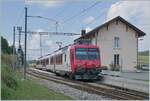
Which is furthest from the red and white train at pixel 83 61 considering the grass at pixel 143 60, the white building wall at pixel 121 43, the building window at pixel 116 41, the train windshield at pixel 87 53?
the grass at pixel 143 60

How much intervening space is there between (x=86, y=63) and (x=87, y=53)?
877mm

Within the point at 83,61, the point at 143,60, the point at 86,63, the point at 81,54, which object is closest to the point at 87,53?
the point at 81,54

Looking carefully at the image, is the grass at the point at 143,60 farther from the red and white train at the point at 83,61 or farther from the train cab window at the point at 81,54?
the train cab window at the point at 81,54

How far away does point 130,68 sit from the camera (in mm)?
55188

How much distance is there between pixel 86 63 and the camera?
33.1 m

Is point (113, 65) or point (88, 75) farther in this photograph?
point (113, 65)

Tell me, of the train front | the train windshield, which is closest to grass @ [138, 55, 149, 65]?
the train windshield

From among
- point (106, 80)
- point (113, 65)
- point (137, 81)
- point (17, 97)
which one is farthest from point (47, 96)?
point (113, 65)

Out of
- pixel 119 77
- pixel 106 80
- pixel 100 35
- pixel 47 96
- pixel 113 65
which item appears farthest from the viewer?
pixel 100 35

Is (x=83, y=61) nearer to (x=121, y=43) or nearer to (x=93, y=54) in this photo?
(x=93, y=54)

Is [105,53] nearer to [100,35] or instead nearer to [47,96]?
[100,35]

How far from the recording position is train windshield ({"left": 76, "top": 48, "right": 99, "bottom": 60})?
109 feet

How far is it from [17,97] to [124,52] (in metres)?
41.8

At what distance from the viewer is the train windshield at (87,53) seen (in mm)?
33178
